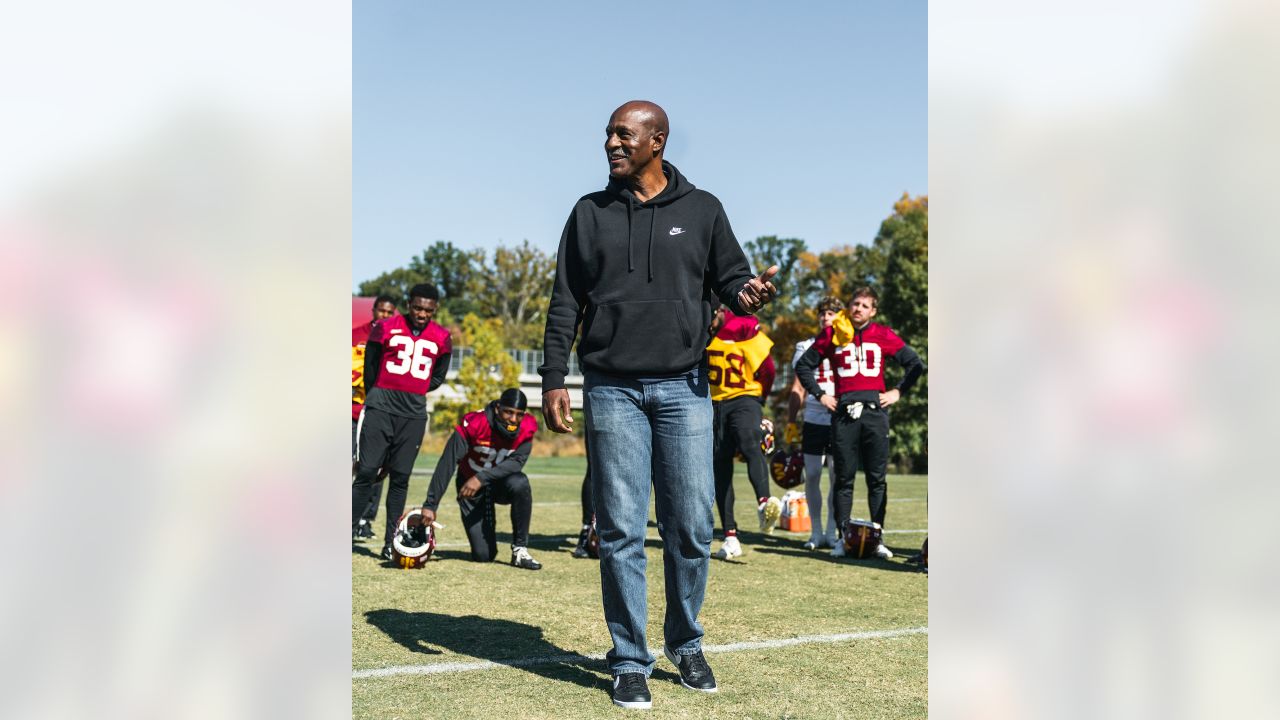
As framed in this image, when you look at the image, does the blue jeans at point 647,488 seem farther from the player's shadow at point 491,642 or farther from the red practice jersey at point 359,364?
the red practice jersey at point 359,364

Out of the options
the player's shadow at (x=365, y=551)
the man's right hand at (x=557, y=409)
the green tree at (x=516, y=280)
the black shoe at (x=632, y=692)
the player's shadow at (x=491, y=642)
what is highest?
the green tree at (x=516, y=280)

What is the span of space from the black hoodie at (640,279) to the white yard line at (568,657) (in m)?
1.26

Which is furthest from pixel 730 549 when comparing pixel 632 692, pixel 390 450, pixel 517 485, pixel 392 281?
pixel 392 281

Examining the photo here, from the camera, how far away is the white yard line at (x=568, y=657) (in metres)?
4.62

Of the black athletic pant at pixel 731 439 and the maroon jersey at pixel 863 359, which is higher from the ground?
the maroon jersey at pixel 863 359

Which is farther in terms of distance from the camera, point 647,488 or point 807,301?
point 807,301

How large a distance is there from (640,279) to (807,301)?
237 ft

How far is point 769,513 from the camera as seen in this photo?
11.1 meters

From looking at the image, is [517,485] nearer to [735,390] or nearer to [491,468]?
[491,468]

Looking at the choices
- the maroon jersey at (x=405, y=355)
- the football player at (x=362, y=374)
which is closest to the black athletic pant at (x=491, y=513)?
the maroon jersey at (x=405, y=355)

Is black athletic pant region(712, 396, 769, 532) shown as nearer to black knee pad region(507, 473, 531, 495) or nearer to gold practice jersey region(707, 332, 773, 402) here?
gold practice jersey region(707, 332, 773, 402)

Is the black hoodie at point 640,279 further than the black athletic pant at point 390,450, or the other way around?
the black athletic pant at point 390,450
